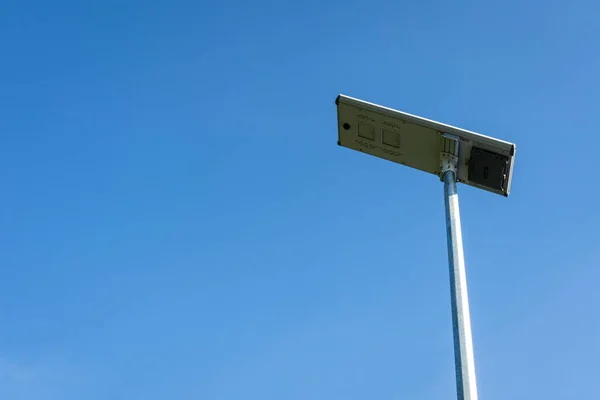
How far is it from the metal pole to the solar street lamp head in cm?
20

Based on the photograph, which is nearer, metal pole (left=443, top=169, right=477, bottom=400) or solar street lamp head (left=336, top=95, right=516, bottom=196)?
metal pole (left=443, top=169, right=477, bottom=400)

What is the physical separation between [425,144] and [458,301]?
1671mm

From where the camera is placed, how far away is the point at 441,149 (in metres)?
6.90

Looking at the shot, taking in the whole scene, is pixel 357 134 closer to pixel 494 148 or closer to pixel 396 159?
pixel 396 159

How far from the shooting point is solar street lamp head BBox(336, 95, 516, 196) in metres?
6.69

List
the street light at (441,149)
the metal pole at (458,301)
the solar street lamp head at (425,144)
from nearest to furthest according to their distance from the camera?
the metal pole at (458,301) < the street light at (441,149) < the solar street lamp head at (425,144)

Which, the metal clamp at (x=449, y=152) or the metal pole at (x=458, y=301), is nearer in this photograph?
the metal pole at (x=458, y=301)

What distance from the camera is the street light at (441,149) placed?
6.50 meters

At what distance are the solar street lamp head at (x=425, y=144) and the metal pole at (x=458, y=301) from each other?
20 centimetres

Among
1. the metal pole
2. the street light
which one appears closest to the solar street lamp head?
the street light

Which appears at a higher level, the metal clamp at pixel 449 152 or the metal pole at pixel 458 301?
the metal clamp at pixel 449 152

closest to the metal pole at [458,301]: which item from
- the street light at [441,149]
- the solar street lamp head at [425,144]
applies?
the street light at [441,149]

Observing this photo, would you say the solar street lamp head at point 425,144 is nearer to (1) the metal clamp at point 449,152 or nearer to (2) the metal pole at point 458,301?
(1) the metal clamp at point 449,152

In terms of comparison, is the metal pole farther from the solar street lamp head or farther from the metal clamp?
the solar street lamp head
